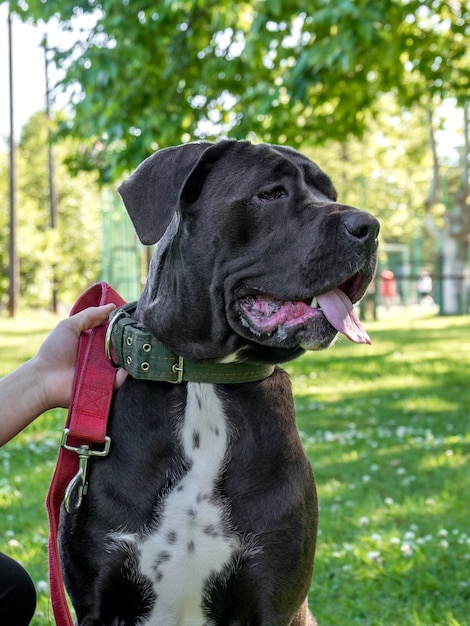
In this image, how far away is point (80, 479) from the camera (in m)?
2.69

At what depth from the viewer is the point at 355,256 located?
2570 mm

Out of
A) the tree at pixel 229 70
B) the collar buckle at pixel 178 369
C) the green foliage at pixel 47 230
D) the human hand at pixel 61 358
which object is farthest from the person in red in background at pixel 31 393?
the green foliage at pixel 47 230

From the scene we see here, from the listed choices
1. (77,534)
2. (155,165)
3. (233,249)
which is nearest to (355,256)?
(233,249)

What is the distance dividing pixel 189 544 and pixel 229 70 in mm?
Result: 7645

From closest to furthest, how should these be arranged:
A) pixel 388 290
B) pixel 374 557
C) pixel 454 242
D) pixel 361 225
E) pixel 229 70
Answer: pixel 361 225 < pixel 374 557 < pixel 229 70 < pixel 454 242 < pixel 388 290

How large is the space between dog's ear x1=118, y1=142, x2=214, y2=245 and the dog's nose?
0.51m

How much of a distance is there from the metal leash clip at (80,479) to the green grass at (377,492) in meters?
1.03

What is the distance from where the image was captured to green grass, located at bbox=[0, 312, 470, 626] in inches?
161

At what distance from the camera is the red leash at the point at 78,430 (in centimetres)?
267

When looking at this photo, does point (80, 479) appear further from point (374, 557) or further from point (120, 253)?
point (120, 253)

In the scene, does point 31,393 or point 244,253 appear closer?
point 244,253

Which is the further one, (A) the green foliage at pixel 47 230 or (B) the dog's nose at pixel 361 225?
(A) the green foliage at pixel 47 230

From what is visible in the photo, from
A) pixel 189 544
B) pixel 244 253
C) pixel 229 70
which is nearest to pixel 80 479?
pixel 189 544

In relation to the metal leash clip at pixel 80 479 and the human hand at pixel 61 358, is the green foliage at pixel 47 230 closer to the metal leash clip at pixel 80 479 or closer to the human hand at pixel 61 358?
the human hand at pixel 61 358
